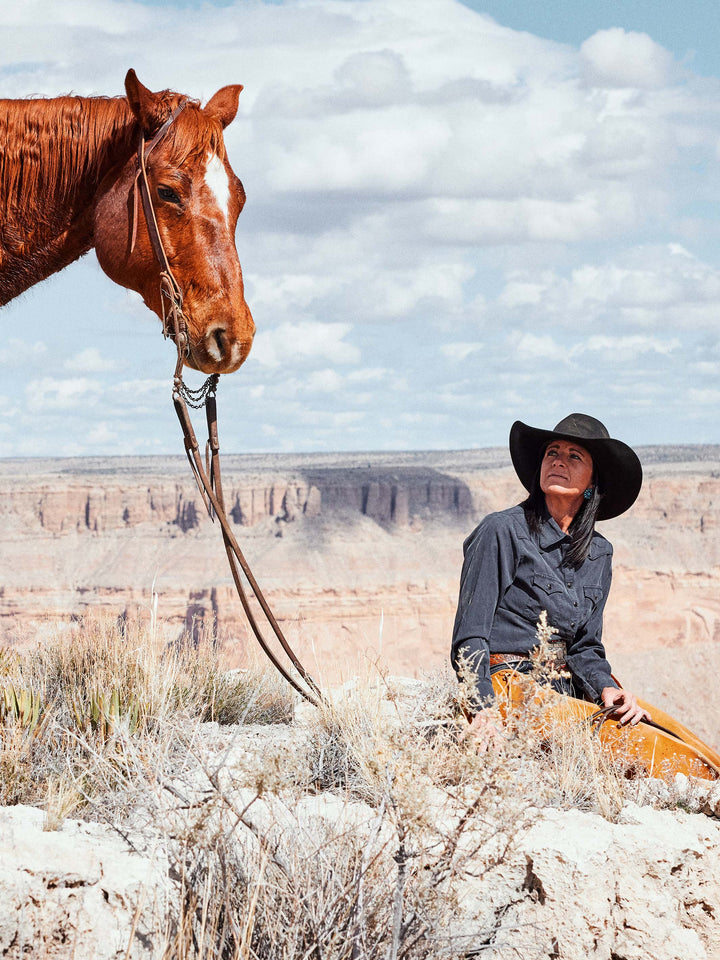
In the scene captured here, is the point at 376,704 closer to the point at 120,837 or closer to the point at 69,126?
the point at 120,837

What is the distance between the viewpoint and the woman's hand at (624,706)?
4.26 m

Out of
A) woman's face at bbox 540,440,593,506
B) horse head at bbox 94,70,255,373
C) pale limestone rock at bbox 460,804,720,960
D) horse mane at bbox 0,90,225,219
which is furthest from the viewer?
woman's face at bbox 540,440,593,506

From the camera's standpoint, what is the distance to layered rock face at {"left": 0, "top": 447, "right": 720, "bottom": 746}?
140ft

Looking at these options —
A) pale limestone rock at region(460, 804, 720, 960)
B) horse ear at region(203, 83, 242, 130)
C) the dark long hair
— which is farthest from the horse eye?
pale limestone rock at region(460, 804, 720, 960)

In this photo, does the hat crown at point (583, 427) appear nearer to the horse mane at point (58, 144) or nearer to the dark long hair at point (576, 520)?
the dark long hair at point (576, 520)

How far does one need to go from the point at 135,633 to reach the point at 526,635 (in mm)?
2263

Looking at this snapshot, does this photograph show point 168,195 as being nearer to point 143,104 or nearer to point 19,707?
point 143,104

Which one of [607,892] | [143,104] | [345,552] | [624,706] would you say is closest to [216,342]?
[143,104]

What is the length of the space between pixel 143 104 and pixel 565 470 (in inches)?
89.8

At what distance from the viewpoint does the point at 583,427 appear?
4.57 metres

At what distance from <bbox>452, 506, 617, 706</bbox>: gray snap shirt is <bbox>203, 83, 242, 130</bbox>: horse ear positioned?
1905mm

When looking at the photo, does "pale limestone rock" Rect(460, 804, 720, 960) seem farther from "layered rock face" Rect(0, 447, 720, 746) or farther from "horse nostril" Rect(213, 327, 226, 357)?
"layered rock face" Rect(0, 447, 720, 746)

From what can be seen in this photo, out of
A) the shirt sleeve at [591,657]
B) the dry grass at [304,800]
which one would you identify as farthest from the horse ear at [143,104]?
the shirt sleeve at [591,657]

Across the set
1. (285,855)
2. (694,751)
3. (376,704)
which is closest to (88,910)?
(285,855)
